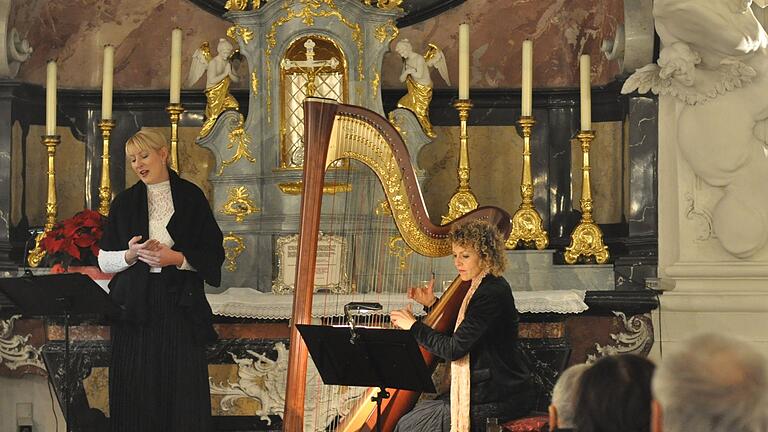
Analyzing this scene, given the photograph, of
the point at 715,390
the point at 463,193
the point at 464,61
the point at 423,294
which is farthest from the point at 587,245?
the point at 715,390

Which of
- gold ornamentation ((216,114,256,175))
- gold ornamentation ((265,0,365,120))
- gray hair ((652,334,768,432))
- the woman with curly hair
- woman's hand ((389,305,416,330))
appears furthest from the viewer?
gold ornamentation ((216,114,256,175))

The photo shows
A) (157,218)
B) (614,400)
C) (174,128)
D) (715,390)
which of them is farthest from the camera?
(174,128)

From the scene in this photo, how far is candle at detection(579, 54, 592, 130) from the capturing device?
7.75 m

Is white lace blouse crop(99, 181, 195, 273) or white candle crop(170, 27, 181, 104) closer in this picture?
white lace blouse crop(99, 181, 195, 273)

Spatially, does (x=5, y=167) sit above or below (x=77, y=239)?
above

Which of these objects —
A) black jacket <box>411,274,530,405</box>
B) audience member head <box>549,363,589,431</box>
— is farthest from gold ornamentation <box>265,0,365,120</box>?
audience member head <box>549,363,589,431</box>

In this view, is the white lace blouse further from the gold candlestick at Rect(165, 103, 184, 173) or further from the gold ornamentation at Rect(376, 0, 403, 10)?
the gold ornamentation at Rect(376, 0, 403, 10)

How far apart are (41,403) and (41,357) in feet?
1.30

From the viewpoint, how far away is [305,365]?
5.88 meters

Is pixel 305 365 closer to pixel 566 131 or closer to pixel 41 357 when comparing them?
pixel 41 357

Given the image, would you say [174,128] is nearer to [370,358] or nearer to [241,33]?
[241,33]

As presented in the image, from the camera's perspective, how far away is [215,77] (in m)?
8.02

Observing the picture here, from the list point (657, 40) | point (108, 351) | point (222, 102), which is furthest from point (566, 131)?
point (108, 351)

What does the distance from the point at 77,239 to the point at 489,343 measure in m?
2.43
